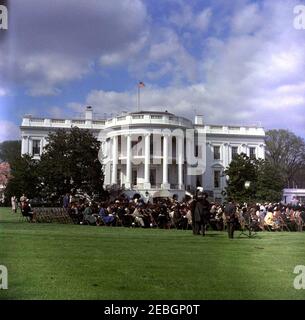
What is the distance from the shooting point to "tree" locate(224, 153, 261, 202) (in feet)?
49.5

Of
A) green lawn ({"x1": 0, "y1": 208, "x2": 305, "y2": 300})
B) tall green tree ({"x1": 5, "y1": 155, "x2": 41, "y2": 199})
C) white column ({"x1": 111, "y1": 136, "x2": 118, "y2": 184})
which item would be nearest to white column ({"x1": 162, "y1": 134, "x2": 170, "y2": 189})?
white column ({"x1": 111, "y1": 136, "x2": 118, "y2": 184})

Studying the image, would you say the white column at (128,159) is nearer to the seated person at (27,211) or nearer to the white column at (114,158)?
the white column at (114,158)

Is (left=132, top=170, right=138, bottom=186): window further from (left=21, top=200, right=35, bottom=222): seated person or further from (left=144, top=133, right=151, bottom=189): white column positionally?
(left=21, top=200, right=35, bottom=222): seated person

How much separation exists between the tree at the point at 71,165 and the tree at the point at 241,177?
4305 mm

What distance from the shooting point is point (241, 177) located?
16.0m

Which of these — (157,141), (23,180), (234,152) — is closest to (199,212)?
(234,152)

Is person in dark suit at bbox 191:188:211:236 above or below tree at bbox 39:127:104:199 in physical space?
below

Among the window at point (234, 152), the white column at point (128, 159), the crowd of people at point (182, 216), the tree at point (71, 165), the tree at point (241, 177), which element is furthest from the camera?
the crowd of people at point (182, 216)

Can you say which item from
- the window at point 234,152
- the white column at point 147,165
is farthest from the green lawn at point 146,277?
the window at point 234,152

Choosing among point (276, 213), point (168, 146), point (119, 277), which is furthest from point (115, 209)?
point (119, 277)

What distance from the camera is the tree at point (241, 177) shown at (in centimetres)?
1510

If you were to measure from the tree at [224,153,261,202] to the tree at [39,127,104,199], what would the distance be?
14.1ft

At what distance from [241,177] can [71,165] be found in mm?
6040

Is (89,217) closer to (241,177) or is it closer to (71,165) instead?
(241,177)
